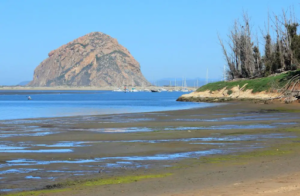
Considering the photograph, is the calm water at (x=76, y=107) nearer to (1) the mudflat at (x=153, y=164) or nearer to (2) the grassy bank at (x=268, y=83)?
(2) the grassy bank at (x=268, y=83)

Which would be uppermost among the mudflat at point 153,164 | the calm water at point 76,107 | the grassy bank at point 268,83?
the grassy bank at point 268,83

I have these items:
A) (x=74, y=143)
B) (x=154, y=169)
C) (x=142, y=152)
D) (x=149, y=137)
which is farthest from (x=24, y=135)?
(x=154, y=169)

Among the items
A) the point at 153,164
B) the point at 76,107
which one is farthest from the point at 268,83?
the point at 153,164

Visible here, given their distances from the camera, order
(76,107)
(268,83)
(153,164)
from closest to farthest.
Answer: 1. (153,164)
2. (76,107)
3. (268,83)

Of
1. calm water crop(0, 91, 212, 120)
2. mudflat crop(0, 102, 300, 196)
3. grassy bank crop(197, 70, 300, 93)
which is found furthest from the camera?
grassy bank crop(197, 70, 300, 93)

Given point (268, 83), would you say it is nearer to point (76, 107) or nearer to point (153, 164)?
point (76, 107)

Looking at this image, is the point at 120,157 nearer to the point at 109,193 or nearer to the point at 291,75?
the point at 109,193

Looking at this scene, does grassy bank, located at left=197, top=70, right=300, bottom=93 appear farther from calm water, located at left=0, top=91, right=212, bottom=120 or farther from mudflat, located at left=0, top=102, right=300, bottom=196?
mudflat, located at left=0, top=102, right=300, bottom=196

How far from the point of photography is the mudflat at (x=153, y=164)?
1080cm

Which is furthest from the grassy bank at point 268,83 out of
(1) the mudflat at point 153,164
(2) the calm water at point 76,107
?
(1) the mudflat at point 153,164

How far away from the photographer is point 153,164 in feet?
46.9

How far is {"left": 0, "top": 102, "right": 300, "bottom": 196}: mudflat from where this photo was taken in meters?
10.8

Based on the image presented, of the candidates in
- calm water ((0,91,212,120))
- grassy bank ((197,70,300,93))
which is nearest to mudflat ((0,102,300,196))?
calm water ((0,91,212,120))

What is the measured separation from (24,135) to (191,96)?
57.6 meters
